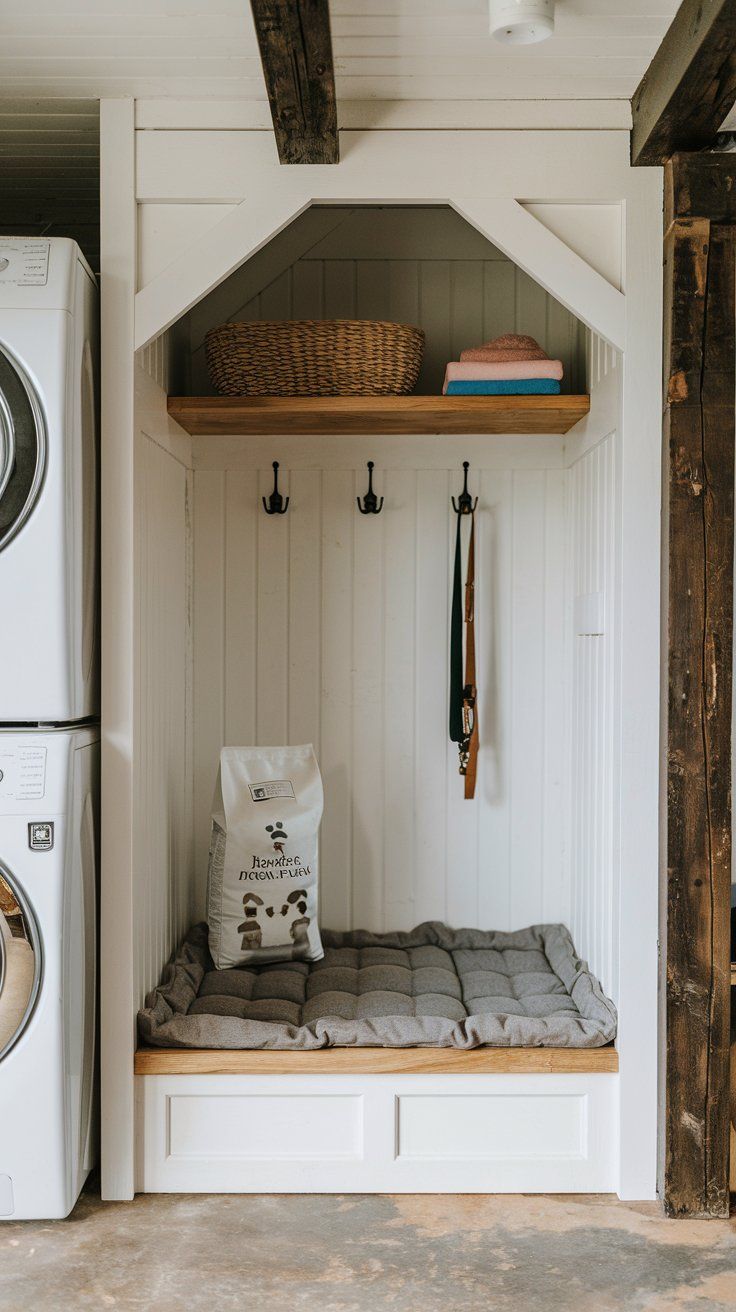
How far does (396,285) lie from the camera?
326cm

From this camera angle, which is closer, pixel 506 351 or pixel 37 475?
pixel 37 475

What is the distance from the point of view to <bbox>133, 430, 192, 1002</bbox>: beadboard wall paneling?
2529 millimetres

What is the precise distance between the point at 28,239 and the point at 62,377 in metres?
0.31

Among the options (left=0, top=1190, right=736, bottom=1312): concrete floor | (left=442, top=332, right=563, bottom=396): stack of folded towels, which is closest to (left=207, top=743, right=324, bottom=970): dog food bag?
(left=0, top=1190, right=736, bottom=1312): concrete floor

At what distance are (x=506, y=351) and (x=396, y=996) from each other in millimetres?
1655

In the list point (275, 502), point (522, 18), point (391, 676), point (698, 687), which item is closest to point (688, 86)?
point (522, 18)

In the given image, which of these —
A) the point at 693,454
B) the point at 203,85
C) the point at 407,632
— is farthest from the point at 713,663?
the point at 203,85

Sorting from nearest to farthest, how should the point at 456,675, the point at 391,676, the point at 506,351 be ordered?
the point at 506,351 → the point at 456,675 → the point at 391,676

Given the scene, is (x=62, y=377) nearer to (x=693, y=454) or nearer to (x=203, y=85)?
(x=203, y=85)

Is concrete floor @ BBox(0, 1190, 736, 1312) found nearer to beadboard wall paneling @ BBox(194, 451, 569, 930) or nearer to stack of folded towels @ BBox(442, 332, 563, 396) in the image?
beadboard wall paneling @ BBox(194, 451, 569, 930)

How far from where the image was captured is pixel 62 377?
89.2 inches

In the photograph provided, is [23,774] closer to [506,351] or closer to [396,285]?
[506,351]

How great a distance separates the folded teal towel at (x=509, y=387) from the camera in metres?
2.80

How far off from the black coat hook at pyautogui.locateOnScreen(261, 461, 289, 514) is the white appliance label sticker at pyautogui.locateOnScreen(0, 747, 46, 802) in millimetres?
1180
